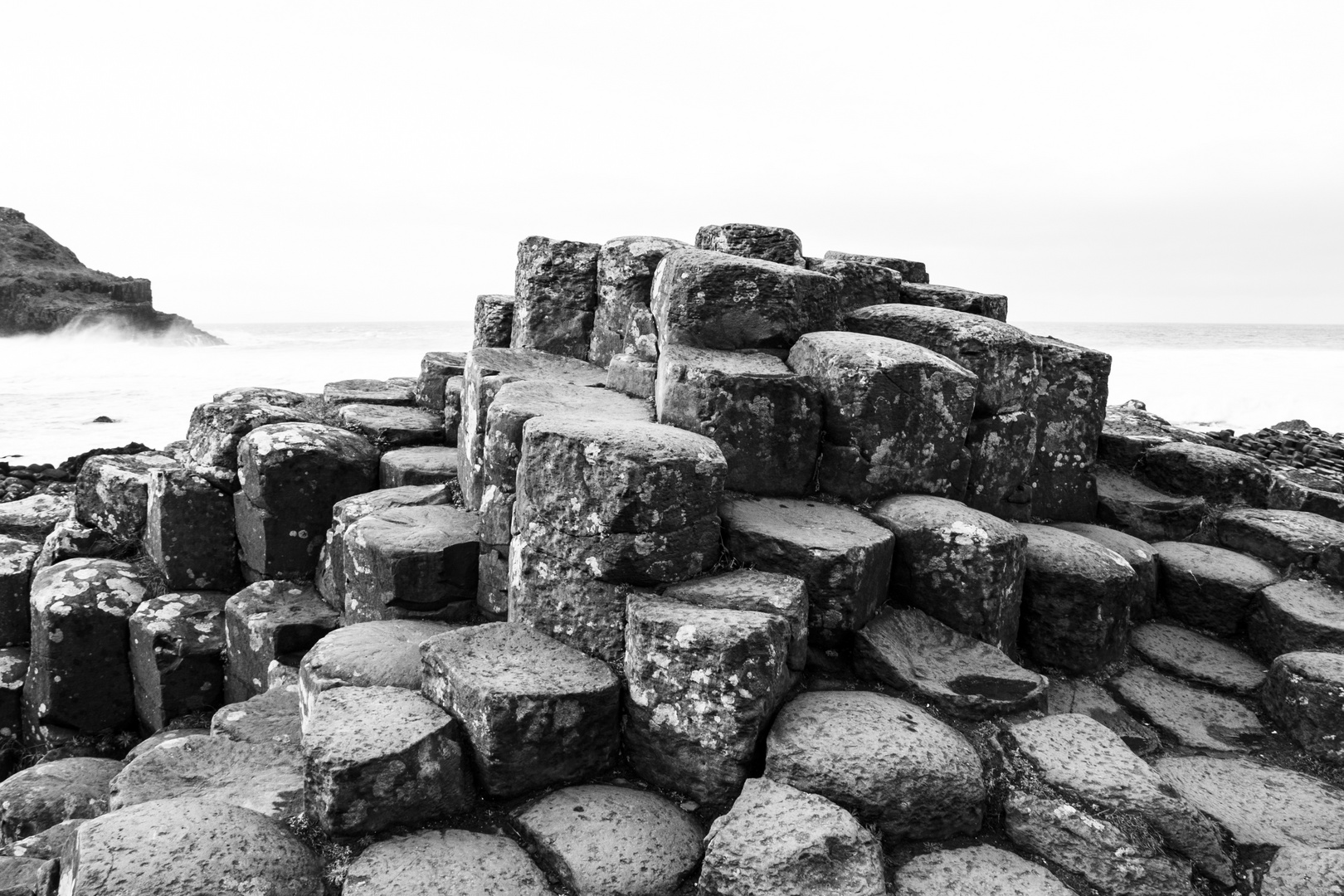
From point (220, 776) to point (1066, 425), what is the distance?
15.0 feet

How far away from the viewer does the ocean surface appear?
16.2 metres

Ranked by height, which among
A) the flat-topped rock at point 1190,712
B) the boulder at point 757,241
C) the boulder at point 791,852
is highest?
the boulder at point 757,241

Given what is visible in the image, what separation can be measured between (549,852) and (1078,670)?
8.59ft

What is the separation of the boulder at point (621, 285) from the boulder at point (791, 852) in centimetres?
320

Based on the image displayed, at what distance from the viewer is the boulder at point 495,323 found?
6.47 m

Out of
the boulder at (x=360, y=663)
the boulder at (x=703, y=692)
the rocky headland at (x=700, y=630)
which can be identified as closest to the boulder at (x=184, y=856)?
the rocky headland at (x=700, y=630)

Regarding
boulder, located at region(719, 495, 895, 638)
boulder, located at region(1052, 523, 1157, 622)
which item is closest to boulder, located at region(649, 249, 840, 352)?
boulder, located at region(719, 495, 895, 638)

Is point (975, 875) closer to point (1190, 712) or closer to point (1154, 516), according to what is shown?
point (1190, 712)

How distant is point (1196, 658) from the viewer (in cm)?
413

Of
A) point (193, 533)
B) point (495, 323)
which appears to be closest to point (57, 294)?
point (193, 533)

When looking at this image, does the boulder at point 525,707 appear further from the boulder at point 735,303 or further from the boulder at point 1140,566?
the boulder at point 1140,566

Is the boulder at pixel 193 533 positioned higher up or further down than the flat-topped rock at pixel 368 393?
further down

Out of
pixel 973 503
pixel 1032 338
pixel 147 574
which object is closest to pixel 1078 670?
pixel 973 503

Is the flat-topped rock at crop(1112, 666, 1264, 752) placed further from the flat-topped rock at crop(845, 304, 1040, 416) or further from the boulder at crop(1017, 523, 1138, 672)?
the flat-topped rock at crop(845, 304, 1040, 416)
